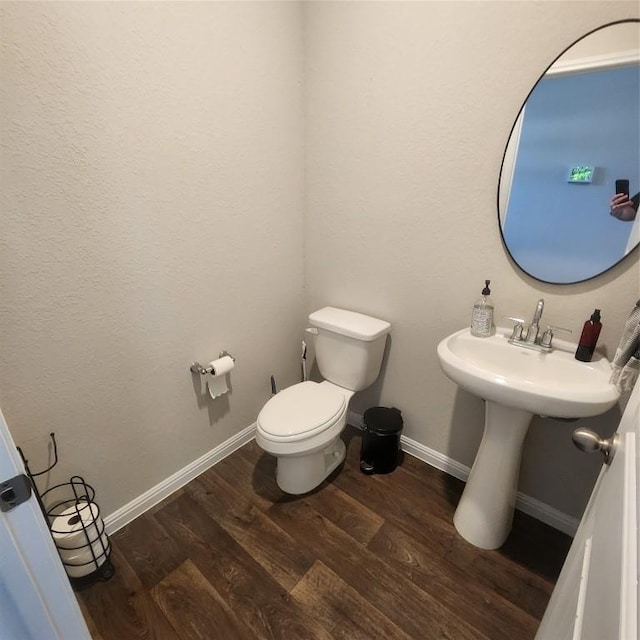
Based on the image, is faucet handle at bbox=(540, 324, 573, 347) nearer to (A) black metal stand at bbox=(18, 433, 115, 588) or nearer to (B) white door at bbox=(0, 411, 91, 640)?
(B) white door at bbox=(0, 411, 91, 640)

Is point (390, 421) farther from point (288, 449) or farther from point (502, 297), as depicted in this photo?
point (502, 297)

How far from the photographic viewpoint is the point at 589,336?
111 centimetres

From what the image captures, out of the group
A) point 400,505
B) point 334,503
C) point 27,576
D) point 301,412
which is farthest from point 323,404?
point 27,576

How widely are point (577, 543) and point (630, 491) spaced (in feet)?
1.28

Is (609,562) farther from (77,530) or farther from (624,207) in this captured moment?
(77,530)

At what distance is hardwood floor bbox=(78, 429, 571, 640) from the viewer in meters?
1.10

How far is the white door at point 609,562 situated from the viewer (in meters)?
0.39

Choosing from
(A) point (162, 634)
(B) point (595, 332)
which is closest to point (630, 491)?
(B) point (595, 332)

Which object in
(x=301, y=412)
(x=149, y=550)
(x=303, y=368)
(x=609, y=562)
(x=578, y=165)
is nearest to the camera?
(x=609, y=562)

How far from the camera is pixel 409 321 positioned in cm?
160

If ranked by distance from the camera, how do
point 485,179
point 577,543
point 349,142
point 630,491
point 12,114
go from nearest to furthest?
1. point 630,491
2. point 577,543
3. point 12,114
4. point 485,179
5. point 349,142

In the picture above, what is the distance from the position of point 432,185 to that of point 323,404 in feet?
3.41

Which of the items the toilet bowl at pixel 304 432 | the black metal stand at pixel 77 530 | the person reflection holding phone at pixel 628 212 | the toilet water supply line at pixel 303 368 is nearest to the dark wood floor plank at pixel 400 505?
the toilet bowl at pixel 304 432

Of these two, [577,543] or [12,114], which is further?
[12,114]
